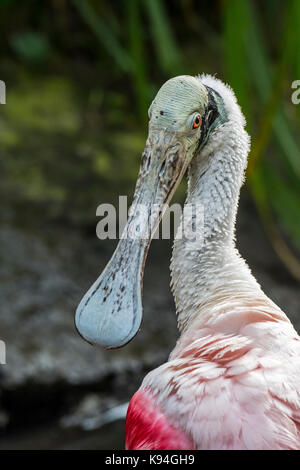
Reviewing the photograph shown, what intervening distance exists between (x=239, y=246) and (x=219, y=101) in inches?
93.8

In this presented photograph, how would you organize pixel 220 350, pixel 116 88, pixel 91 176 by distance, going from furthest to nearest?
pixel 116 88, pixel 91 176, pixel 220 350

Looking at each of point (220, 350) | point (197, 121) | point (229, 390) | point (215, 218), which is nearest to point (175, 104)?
point (197, 121)

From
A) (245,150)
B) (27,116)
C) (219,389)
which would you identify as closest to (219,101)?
(245,150)

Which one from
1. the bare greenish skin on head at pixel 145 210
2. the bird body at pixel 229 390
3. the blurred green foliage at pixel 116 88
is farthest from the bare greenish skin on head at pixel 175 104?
the blurred green foliage at pixel 116 88

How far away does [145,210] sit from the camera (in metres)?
2.59

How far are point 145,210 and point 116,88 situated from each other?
4045mm

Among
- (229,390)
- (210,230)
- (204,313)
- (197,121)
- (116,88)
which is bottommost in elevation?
(229,390)

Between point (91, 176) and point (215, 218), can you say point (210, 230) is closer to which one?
point (215, 218)

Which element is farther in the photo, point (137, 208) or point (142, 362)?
point (142, 362)

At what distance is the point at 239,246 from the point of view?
202 inches

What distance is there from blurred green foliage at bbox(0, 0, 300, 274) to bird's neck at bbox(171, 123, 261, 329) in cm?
141

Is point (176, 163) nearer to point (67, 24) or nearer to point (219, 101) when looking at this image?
point (219, 101)

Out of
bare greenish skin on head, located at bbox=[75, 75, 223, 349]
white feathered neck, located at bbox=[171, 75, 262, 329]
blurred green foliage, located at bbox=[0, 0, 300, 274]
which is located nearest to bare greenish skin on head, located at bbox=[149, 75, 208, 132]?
bare greenish skin on head, located at bbox=[75, 75, 223, 349]

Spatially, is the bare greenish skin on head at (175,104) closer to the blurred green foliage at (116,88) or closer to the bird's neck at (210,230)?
the bird's neck at (210,230)
